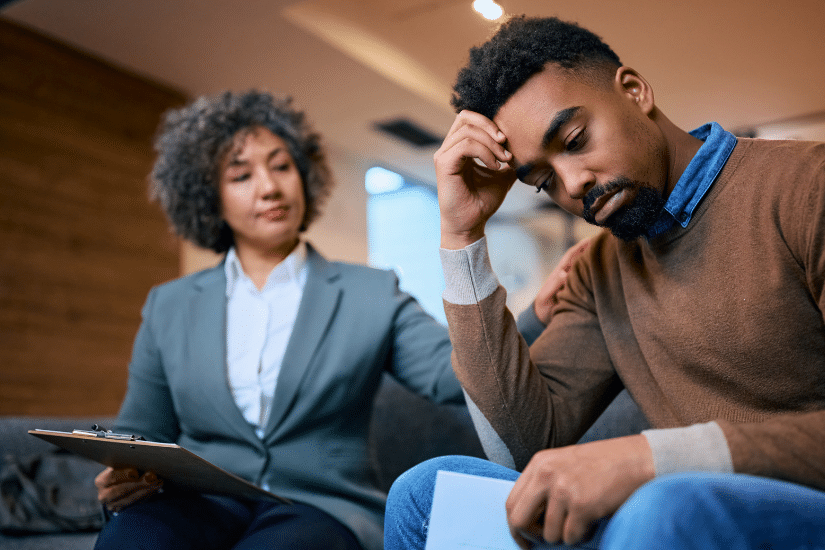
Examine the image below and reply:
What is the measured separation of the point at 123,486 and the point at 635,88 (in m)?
1.01

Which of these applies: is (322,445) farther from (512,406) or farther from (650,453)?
(650,453)

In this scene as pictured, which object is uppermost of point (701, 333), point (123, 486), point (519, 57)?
point (519, 57)

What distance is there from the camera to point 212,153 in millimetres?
1654

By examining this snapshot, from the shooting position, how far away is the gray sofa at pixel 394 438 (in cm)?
153

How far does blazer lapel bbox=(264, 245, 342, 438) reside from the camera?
1307mm

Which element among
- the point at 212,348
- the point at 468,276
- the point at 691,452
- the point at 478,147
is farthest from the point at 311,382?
the point at 691,452

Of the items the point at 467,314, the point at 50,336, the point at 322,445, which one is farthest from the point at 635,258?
the point at 50,336

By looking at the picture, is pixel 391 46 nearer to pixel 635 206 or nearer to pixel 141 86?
pixel 141 86

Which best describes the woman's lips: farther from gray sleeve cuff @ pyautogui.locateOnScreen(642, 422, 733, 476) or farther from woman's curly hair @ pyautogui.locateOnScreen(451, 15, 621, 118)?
gray sleeve cuff @ pyautogui.locateOnScreen(642, 422, 733, 476)

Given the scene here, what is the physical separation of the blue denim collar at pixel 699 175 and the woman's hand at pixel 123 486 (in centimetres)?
92

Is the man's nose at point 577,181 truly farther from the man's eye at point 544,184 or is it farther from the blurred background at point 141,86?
the blurred background at point 141,86

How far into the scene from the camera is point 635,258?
0.97m

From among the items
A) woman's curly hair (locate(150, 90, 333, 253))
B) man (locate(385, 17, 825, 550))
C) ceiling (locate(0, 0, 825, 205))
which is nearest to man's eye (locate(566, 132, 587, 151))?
man (locate(385, 17, 825, 550))

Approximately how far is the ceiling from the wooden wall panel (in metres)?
0.20
